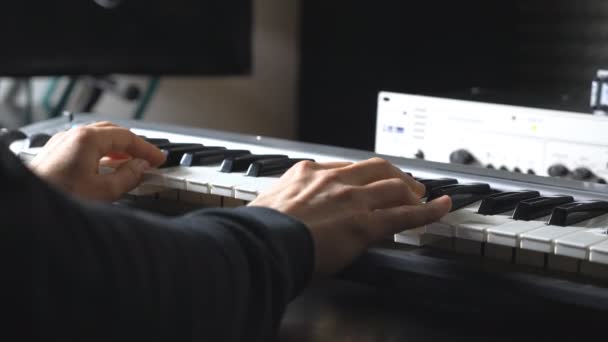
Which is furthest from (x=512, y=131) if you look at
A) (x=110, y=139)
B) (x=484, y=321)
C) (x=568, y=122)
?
(x=110, y=139)

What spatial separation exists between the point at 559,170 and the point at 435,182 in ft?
2.54

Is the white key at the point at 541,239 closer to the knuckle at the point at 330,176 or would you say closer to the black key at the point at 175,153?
the knuckle at the point at 330,176

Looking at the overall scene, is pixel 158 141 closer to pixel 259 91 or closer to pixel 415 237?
pixel 415 237

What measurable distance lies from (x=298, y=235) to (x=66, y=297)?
262 mm

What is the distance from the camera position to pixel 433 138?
6.28 ft

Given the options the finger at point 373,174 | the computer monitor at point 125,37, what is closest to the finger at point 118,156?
the finger at point 373,174

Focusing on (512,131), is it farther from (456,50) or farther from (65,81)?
(65,81)

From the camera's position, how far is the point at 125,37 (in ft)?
11.0

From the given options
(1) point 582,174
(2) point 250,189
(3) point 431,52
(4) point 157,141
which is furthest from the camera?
(3) point 431,52

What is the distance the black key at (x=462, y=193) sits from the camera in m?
0.98

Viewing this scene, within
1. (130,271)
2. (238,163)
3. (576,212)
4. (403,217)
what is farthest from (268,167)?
(130,271)

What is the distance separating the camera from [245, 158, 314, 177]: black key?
111 centimetres

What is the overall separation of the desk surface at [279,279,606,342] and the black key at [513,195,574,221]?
0.34 feet

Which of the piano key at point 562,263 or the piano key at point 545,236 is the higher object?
the piano key at point 545,236
